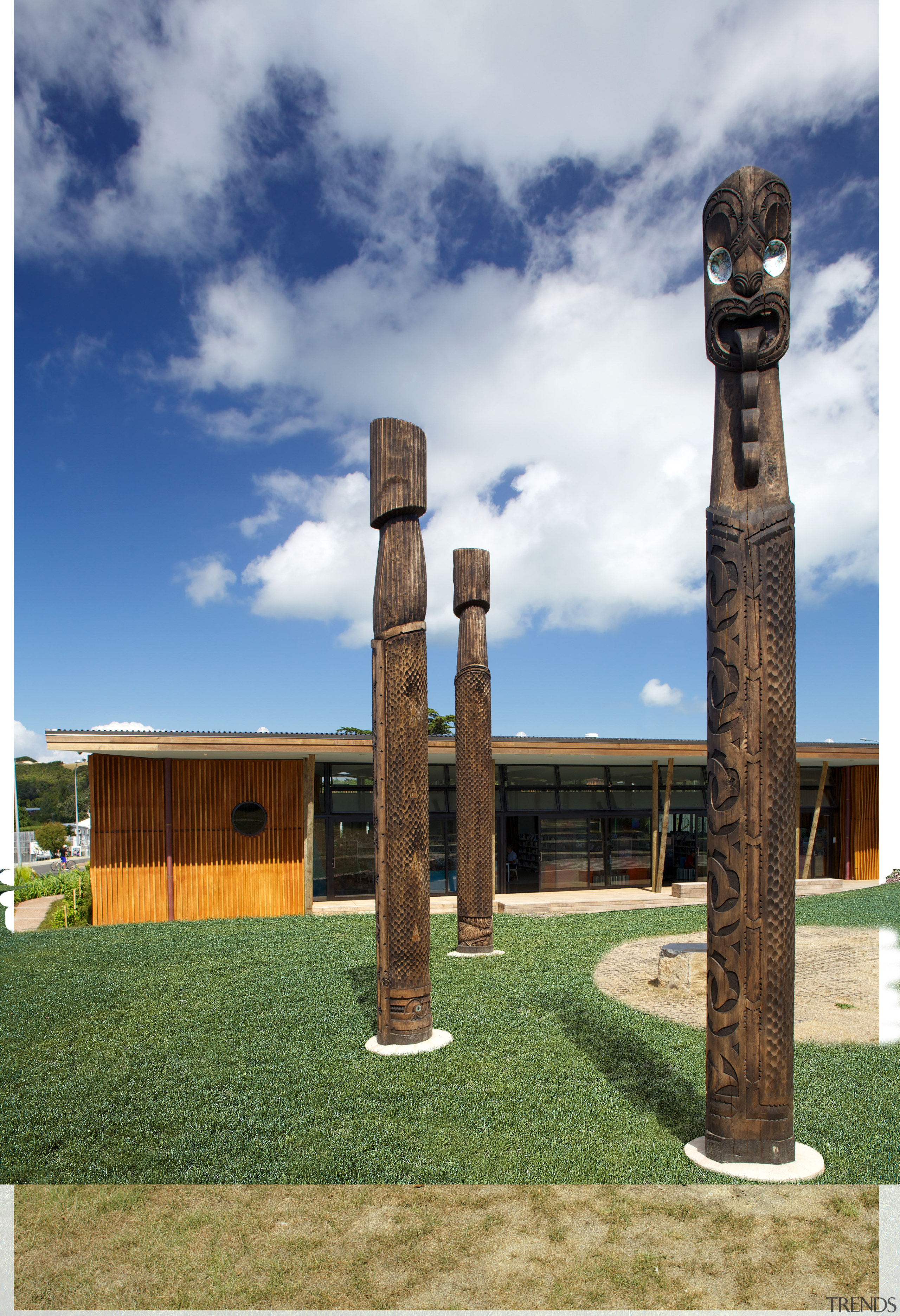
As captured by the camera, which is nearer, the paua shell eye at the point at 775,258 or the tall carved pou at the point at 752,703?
the tall carved pou at the point at 752,703

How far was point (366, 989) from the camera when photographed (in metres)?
8.13

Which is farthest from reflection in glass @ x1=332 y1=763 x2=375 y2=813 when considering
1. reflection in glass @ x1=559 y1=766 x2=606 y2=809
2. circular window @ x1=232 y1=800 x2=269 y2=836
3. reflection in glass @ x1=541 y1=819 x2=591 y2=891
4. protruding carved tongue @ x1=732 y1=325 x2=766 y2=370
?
protruding carved tongue @ x1=732 y1=325 x2=766 y2=370

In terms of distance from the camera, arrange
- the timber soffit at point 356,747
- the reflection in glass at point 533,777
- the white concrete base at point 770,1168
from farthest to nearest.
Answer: the reflection in glass at point 533,777 → the timber soffit at point 356,747 → the white concrete base at point 770,1168

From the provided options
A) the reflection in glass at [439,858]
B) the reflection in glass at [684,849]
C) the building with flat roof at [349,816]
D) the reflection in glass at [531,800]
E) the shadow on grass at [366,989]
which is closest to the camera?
the shadow on grass at [366,989]

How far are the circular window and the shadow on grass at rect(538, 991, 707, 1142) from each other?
8.66m

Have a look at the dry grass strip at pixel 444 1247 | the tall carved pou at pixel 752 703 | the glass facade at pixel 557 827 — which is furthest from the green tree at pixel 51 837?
the tall carved pou at pixel 752 703

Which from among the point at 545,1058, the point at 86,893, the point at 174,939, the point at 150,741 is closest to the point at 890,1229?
the point at 545,1058

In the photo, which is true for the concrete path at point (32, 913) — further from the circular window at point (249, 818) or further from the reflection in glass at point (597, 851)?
the reflection in glass at point (597, 851)

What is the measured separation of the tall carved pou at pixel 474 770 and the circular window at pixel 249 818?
19.9 feet

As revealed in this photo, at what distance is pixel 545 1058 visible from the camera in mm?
5805

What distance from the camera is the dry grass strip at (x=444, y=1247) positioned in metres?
3.08

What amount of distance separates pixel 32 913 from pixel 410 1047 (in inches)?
515

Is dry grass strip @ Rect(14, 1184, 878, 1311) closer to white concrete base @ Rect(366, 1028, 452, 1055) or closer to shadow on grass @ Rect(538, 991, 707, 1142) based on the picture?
shadow on grass @ Rect(538, 991, 707, 1142)

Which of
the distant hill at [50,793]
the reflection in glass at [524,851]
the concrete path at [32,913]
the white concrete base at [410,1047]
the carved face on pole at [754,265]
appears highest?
the carved face on pole at [754,265]
